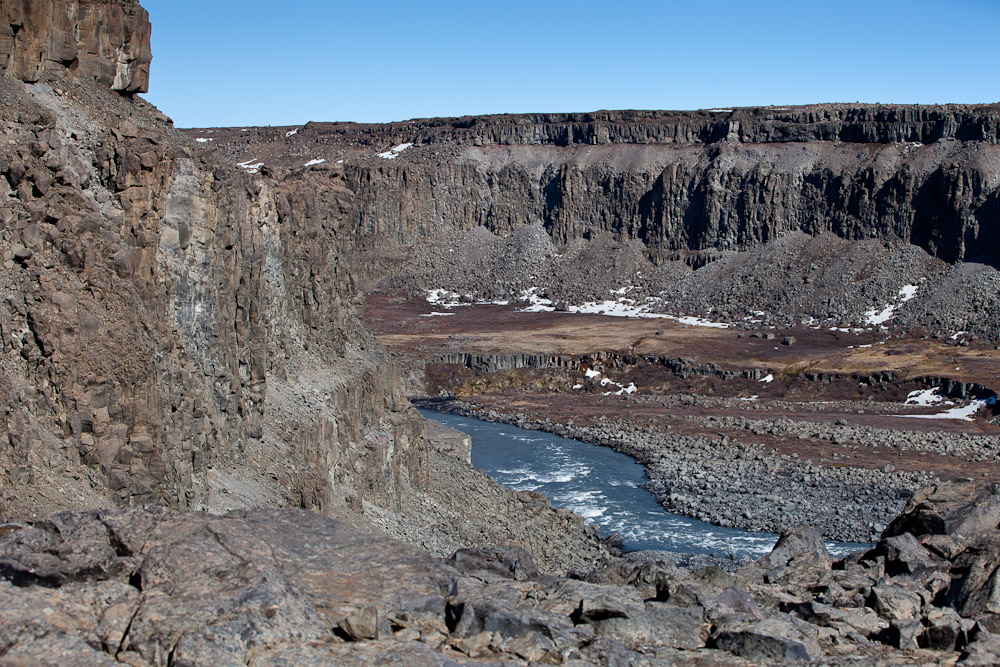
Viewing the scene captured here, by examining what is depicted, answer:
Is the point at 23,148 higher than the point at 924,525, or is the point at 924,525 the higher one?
the point at 23,148

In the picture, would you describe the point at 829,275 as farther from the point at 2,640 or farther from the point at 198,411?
the point at 2,640

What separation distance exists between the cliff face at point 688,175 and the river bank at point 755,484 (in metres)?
57.2

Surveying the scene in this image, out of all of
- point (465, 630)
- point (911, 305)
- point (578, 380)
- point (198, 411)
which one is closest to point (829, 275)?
point (911, 305)

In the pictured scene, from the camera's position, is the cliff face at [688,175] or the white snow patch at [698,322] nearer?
the white snow patch at [698,322]

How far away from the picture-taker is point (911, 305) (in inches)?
3738

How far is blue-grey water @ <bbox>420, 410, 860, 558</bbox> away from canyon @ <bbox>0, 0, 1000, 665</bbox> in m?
1.56

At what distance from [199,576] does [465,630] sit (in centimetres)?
270

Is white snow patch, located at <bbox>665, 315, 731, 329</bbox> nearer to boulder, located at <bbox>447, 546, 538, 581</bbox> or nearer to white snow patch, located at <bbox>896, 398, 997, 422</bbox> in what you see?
white snow patch, located at <bbox>896, 398, 997, 422</bbox>

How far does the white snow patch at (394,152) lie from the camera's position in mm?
138625

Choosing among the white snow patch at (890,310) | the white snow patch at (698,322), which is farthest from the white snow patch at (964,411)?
the white snow patch at (698,322)

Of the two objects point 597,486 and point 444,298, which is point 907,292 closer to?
point 444,298

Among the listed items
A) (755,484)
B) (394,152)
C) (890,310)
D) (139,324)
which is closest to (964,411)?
(755,484)

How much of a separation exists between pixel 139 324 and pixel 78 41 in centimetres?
689

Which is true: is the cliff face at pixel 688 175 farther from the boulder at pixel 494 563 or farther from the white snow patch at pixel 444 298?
the boulder at pixel 494 563
